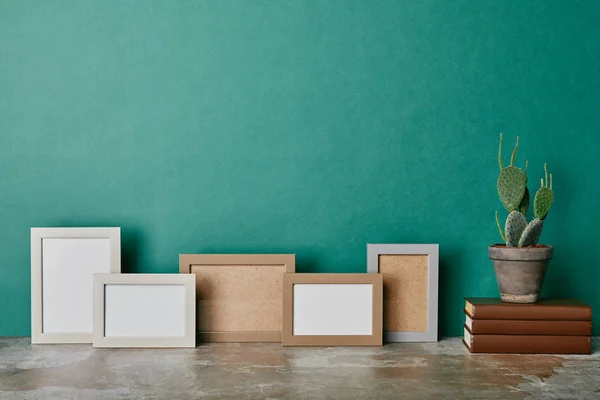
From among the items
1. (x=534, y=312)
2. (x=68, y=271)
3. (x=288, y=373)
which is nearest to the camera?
(x=288, y=373)

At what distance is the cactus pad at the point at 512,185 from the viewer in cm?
174

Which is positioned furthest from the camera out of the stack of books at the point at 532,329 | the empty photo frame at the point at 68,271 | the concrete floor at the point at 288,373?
the empty photo frame at the point at 68,271

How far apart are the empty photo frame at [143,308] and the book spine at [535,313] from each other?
0.78 meters

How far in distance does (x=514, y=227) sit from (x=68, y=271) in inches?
48.2

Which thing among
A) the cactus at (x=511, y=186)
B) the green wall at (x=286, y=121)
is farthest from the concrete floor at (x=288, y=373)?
the cactus at (x=511, y=186)

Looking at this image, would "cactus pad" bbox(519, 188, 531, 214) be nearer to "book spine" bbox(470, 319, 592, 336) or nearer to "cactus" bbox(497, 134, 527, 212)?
"cactus" bbox(497, 134, 527, 212)

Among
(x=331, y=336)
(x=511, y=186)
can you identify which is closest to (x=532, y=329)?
(x=511, y=186)

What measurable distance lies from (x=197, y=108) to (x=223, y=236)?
1.23 feet

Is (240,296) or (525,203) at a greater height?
(525,203)

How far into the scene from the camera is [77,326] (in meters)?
1.82

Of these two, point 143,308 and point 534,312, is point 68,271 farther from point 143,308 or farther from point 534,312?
point 534,312

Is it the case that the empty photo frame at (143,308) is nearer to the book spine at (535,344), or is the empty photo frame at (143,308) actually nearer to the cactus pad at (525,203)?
the book spine at (535,344)

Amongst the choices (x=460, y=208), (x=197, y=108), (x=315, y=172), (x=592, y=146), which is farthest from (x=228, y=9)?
→ (x=592, y=146)

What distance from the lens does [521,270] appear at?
1.71 m
